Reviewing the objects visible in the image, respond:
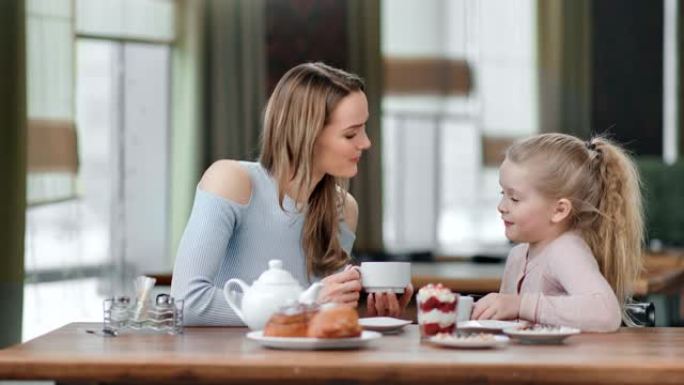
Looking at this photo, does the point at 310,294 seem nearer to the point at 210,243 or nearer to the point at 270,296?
the point at 270,296

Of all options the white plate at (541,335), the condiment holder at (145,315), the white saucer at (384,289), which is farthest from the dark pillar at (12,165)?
the white plate at (541,335)

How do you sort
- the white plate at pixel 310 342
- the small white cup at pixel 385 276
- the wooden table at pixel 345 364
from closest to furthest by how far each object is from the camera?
the wooden table at pixel 345 364, the white plate at pixel 310 342, the small white cup at pixel 385 276

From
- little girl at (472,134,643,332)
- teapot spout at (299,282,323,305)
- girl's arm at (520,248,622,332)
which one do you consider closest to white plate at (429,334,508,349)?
teapot spout at (299,282,323,305)

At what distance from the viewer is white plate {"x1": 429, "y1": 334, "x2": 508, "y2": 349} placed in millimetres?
2172

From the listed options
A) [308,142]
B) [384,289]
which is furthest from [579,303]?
[308,142]

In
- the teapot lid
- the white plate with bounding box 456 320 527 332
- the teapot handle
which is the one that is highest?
the teapot lid

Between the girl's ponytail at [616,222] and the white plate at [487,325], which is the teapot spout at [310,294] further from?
the girl's ponytail at [616,222]

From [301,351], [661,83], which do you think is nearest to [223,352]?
[301,351]

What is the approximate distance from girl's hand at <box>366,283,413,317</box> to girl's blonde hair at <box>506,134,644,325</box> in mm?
392

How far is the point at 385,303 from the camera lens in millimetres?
2615

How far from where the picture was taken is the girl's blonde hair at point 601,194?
2.71 meters

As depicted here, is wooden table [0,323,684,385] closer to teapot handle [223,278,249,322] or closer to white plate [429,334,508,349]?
white plate [429,334,508,349]

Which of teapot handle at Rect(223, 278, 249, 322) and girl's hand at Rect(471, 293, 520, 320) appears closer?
teapot handle at Rect(223, 278, 249, 322)

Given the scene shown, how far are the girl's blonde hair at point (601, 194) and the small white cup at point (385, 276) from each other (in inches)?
16.3
